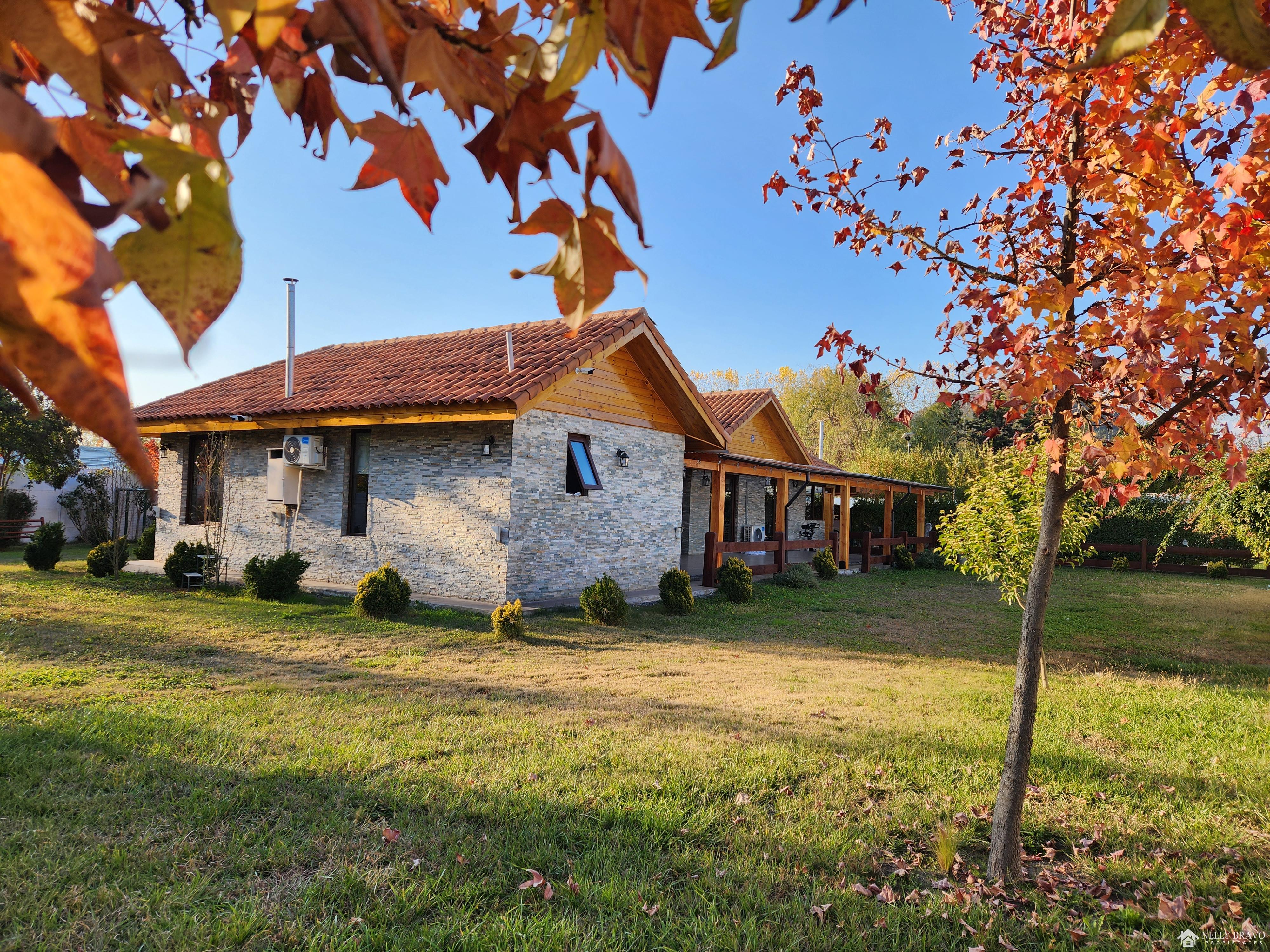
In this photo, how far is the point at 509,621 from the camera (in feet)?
31.6

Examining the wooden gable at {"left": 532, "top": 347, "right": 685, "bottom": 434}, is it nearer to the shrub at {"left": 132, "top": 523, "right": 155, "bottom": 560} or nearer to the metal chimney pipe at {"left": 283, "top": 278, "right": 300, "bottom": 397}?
the metal chimney pipe at {"left": 283, "top": 278, "right": 300, "bottom": 397}

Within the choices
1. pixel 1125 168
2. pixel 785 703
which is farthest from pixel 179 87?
pixel 785 703

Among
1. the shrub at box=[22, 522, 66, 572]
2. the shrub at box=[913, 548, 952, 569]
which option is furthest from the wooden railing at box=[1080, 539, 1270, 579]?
the shrub at box=[22, 522, 66, 572]

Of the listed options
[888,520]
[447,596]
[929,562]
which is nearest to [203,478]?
[447,596]

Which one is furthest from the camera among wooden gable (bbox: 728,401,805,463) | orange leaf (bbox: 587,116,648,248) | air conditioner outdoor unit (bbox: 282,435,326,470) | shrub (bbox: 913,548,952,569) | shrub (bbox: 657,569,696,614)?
shrub (bbox: 913,548,952,569)

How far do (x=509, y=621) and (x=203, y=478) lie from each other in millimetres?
9983

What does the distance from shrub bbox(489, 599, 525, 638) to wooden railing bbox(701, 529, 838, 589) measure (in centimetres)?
608

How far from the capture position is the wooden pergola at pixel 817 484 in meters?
16.6

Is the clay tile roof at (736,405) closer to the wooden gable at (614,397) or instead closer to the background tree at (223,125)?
the wooden gable at (614,397)

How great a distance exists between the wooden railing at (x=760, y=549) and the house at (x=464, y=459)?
76 cm

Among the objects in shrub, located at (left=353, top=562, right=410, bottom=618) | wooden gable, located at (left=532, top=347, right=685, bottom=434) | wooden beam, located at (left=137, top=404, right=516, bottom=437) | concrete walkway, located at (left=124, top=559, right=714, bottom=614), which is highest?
wooden gable, located at (left=532, top=347, right=685, bottom=434)

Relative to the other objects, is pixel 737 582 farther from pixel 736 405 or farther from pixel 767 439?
pixel 767 439

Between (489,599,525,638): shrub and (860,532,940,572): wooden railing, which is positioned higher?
(860,532,940,572): wooden railing

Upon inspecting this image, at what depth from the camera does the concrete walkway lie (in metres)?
11.4
